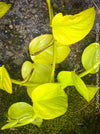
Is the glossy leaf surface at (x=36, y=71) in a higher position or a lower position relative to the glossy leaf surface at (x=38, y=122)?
higher

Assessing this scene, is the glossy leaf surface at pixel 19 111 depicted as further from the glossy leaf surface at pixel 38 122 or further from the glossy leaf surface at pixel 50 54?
the glossy leaf surface at pixel 50 54

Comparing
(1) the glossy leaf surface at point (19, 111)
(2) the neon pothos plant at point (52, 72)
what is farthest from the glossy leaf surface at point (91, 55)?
(1) the glossy leaf surface at point (19, 111)

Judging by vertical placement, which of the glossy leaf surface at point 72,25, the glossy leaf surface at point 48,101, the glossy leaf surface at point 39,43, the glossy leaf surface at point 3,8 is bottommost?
the glossy leaf surface at point 48,101

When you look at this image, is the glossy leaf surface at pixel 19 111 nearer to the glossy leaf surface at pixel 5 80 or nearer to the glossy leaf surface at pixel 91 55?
the glossy leaf surface at pixel 5 80

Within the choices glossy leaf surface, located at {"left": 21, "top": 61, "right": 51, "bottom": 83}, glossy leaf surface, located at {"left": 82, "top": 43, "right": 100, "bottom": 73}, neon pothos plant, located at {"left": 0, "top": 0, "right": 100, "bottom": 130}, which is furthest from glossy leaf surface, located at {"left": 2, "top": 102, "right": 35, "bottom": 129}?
glossy leaf surface, located at {"left": 82, "top": 43, "right": 100, "bottom": 73}

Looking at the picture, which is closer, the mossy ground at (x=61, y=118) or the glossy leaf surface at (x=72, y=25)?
the glossy leaf surface at (x=72, y=25)

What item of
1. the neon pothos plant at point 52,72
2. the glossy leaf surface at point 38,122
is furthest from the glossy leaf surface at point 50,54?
the glossy leaf surface at point 38,122

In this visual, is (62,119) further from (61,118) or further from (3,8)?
(3,8)

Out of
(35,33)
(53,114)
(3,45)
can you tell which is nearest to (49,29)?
(35,33)
